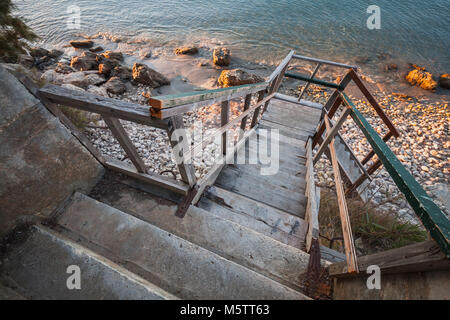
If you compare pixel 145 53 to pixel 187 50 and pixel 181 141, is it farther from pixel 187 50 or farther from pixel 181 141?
pixel 181 141

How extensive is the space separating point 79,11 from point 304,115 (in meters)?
22.6

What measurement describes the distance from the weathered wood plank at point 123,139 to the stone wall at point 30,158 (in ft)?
1.81

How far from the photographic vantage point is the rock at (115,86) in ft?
27.4

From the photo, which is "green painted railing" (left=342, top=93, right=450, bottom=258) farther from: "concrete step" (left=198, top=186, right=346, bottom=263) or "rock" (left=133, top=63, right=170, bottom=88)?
"rock" (left=133, top=63, right=170, bottom=88)

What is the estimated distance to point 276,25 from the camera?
15.6 metres

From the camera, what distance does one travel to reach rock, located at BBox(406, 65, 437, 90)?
412 inches

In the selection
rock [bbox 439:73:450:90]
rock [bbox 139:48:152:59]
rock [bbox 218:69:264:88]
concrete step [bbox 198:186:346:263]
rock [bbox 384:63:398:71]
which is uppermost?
concrete step [bbox 198:186:346:263]

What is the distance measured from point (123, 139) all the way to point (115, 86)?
8.16 meters

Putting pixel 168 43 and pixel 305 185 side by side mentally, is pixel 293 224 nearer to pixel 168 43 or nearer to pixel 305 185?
pixel 305 185

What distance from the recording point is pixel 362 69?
39.0 ft

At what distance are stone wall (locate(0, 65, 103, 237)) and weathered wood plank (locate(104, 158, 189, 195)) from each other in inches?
13.7

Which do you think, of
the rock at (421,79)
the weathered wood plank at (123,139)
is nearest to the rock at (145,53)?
the weathered wood plank at (123,139)

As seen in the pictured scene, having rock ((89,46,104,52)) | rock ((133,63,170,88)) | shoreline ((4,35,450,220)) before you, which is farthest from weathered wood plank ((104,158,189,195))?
rock ((89,46,104,52))

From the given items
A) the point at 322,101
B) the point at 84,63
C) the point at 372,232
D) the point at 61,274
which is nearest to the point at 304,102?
the point at 372,232
